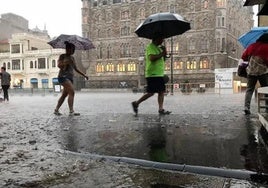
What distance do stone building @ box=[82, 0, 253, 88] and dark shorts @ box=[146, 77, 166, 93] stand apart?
46.3 metres

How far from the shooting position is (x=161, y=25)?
8.01 m

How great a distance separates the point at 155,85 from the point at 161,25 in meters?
1.45

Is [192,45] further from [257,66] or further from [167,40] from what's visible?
[257,66]

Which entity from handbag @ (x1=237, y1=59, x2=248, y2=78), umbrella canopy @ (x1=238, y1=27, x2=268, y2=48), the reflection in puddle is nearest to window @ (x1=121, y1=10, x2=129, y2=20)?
umbrella canopy @ (x1=238, y1=27, x2=268, y2=48)

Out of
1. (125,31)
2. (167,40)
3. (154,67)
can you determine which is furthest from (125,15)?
(154,67)

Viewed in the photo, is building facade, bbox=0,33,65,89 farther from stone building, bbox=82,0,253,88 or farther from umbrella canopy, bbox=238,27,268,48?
umbrella canopy, bbox=238,27,268,48

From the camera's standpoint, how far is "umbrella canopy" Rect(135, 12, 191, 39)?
7836mm

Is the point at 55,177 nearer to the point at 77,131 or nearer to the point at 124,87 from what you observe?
the point at 77,131

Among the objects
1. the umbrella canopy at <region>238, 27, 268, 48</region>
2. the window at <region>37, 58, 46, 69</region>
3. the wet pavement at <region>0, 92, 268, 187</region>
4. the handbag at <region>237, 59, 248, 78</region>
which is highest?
the window at <region>37, 58, 46, 69</region>

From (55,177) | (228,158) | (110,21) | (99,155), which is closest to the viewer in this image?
(55,177)

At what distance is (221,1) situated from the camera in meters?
52.3

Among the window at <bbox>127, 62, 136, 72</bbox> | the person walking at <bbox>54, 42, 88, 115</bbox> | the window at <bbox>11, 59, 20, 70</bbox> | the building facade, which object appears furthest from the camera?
the window at <bbox>11, 59, 20, 70</bbox>

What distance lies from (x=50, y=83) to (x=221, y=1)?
1328 inches

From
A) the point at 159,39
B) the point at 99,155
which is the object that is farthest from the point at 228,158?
the point at 159,39
